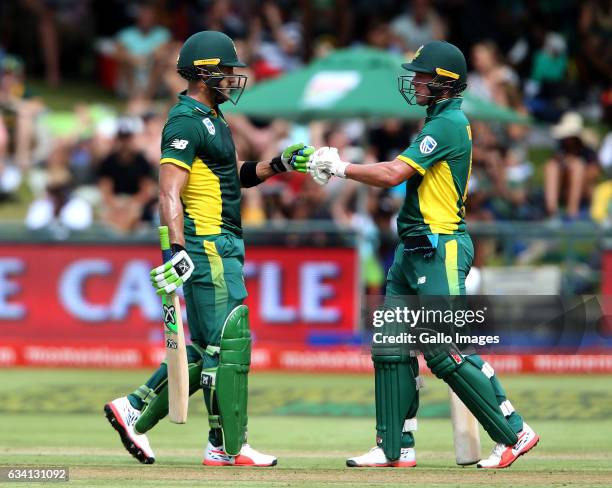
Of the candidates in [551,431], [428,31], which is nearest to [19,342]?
[551,431]

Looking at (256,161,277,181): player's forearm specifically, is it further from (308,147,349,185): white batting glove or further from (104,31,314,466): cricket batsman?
(308,147,349,185): white batting glove

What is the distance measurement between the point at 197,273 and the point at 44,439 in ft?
7.69

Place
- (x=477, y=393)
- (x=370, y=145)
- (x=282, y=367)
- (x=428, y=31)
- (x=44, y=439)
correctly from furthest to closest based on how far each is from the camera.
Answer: (x=428, y=31), (x=370, y=145), (x=282, y=367), (x=44, y=439), (x=477, y=393)

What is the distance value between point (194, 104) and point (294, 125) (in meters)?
11.2

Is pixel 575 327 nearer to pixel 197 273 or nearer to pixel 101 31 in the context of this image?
pixel 197 273

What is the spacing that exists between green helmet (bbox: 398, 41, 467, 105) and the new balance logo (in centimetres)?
130

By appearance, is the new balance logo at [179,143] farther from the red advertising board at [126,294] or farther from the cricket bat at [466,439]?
the red advertising board at [126,294]

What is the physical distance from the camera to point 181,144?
8477 millimetres

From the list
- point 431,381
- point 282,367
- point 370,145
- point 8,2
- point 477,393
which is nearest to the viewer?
point 477,393

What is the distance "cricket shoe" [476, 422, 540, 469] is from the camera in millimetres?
8453

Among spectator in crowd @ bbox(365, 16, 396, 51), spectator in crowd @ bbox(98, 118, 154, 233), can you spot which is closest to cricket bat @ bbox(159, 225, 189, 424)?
spectator in crowd @ bbox(98, 118, 154, 233)

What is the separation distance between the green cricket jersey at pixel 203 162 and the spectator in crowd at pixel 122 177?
347 inches

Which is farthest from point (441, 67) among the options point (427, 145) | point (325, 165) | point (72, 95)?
point (72, 95)

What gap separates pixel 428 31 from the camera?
2108 cm
